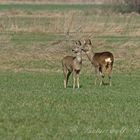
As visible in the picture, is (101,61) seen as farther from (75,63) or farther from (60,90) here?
(60,90)

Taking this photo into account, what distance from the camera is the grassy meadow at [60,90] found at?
549 inches

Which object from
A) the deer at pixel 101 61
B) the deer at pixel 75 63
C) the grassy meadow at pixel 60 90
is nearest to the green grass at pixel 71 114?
the grassy meadow at pixel 60 90

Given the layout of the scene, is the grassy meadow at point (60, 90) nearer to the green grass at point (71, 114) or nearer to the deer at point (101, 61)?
the green grass at point (71, 114)

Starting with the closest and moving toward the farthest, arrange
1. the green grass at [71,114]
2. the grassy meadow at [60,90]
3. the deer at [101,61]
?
the green grass at [71,114] < the grassy meadow at [60,90] < the deer at [101,61]

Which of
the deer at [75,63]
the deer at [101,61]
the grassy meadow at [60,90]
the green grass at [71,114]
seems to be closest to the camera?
the green grass at [71,114]

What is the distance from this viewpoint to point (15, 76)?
29.6 m

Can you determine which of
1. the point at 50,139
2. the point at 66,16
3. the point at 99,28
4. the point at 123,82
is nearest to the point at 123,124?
the point at 50,139

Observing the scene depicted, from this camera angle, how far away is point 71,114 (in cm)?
1588

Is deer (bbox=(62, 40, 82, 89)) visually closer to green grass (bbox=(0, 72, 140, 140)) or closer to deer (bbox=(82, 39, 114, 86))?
green grass (bbox=(0, 72, 140, 140))

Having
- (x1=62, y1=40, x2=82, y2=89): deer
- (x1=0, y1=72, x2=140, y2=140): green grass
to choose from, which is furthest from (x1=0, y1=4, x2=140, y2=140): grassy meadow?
(x1=62, y1=40, x2=82, y2=89): deer

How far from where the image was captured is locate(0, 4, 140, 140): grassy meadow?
14.0 meters

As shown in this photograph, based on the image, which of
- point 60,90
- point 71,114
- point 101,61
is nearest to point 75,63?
point 60,90

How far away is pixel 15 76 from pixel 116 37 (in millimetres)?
21842

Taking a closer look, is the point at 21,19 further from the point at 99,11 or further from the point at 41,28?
the point at 99,11
